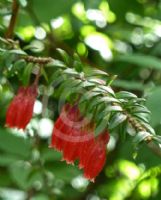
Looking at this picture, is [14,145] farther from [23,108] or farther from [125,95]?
[125,95]

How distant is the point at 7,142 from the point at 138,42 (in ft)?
1.90

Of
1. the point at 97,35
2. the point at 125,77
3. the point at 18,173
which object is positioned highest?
the point at 97,35

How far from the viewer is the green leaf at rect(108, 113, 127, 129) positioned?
3.19 ft

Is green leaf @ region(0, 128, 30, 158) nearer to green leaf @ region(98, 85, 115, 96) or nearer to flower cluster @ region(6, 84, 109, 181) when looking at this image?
flower cluster @ region(6, 84, 109, 181)

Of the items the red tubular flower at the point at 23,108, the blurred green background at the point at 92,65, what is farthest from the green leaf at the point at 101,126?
the blurred green background at the point at 92,65

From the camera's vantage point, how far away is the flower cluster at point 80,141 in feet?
3.35

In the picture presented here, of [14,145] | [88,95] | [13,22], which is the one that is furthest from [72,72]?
[14,145]

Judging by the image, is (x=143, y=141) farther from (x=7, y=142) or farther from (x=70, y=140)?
(x=7, y=142)

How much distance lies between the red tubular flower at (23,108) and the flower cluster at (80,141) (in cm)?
7

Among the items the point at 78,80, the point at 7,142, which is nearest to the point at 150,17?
the point at 7,142

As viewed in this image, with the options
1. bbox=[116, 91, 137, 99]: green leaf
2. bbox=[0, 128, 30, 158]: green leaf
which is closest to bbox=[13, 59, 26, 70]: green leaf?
bbox=[116, 91, 137, 99]: green leaf

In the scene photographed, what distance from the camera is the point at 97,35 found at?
2.04 metres

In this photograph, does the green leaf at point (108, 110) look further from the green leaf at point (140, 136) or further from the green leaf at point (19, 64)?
the green leaf at point (19, 64)

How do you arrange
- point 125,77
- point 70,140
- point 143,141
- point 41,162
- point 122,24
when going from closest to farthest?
1. point 143,141
2. point 70,140
3. point 41,162
4. point 125,77
5. point 122,24
